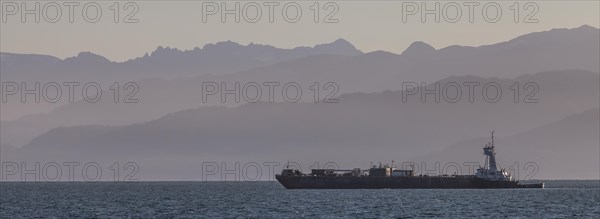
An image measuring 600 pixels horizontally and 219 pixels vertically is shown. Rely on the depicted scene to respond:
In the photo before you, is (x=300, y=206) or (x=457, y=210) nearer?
(x=457, y=210)

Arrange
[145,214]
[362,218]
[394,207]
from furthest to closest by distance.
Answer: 1. [394,207]
2. [145,214]
3. [362,218]

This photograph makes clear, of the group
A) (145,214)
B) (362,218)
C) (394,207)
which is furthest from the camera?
(394,207)

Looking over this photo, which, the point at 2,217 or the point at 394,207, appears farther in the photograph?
the point at 394,207

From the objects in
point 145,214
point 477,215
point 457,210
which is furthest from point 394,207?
point 145,214

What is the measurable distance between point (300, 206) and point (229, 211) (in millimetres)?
16361

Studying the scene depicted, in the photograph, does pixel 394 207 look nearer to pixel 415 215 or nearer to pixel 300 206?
pixel 300 206

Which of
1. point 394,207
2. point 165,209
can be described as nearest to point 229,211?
point 165,209

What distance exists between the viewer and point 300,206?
643 feet

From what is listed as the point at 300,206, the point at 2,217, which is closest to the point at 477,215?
the point at 300,206

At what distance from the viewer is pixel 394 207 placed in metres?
192

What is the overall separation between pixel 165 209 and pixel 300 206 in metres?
20.5

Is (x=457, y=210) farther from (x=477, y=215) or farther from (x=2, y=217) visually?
(x=2, y=217)

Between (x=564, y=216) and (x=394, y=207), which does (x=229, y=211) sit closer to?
(x=394, y=207)

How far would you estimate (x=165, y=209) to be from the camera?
630ft
